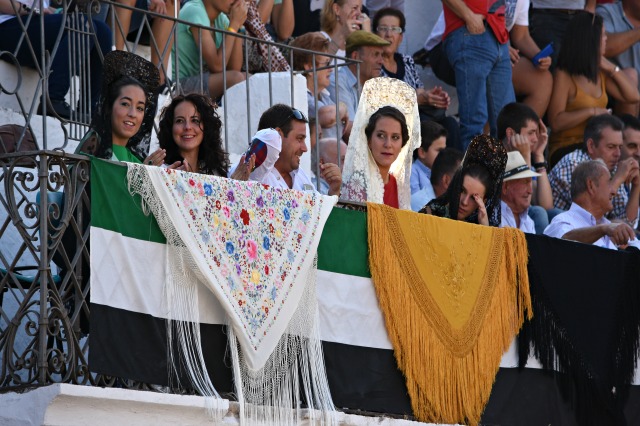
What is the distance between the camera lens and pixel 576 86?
14.2m

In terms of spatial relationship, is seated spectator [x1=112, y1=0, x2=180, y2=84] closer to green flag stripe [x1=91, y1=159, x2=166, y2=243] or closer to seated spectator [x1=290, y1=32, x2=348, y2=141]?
seated spectator [x1=290, y1=32, x2=348, y2=141]

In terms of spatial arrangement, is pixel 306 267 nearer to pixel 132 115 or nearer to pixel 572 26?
pixel 132 115

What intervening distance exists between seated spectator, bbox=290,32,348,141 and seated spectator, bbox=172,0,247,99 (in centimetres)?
70

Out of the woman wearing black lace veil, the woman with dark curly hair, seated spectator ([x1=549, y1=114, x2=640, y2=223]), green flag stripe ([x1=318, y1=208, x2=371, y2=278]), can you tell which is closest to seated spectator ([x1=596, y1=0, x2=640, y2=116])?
seated spectator ([x1=549, y1=114, x2=640, y2=223])

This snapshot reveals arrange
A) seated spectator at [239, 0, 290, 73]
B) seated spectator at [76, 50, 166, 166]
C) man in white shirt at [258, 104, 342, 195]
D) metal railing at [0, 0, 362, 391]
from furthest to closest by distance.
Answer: seated spectator at [239, 0, 290, 73] → man in white shirt at [258, 104, 342, 195] → seated spectator at [76, 50, 166, 166] → metal railing at [0, 0, 362, 391]

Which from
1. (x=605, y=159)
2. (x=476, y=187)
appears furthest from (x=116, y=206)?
(x=605, y=159)

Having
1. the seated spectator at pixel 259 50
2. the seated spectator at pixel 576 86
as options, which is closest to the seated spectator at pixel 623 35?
the seated spectator at pixel 576 86

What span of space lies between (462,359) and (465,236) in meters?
0.74

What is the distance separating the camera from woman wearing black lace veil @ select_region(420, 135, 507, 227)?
9.56 m

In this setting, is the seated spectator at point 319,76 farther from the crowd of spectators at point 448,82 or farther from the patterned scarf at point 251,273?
the patterned scarf at point 251,273

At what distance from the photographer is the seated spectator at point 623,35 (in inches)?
606

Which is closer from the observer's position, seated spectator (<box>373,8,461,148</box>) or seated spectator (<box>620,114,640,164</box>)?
seated spectator (<box>373,8,461,148</box>)

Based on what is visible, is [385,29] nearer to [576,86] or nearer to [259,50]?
[259,50]

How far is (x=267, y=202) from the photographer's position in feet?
26.0
